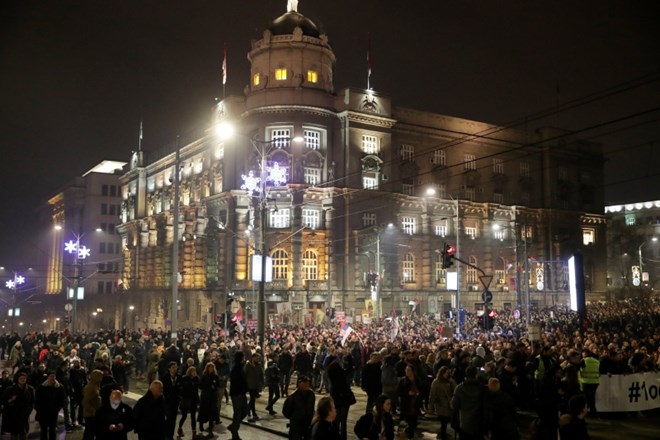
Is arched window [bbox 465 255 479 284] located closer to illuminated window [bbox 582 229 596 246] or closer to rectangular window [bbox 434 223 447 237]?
rectangular window [bbox 434 223 447 237]

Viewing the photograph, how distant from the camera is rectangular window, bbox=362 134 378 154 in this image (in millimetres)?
63594

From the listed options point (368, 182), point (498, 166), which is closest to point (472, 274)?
point (498, 166)

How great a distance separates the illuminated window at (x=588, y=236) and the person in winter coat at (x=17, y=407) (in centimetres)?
7914

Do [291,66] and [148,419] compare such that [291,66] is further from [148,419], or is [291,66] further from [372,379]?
[148,419]

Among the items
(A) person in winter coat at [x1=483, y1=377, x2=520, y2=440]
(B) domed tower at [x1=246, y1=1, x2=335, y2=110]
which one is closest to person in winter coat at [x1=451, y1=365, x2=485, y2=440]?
(A) person in winter coat at [x1=483, y1=377, x2=520, y2=440]

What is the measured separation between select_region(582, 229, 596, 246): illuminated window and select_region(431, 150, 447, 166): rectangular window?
2470 cm

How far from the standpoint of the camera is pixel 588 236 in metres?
82.9

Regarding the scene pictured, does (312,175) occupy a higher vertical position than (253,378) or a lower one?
higher

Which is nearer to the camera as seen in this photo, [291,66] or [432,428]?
[432,428]

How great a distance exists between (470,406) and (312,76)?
54.5 m

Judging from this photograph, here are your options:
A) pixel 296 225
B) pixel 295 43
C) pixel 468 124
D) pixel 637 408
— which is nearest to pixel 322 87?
pixel 295 43

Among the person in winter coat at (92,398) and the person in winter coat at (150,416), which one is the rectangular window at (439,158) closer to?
the person in winter coat at (92,398)

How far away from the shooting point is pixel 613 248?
98.4 metres

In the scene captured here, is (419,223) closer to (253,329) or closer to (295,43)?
(295,43)
